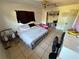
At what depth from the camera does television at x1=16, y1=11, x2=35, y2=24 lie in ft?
13.3

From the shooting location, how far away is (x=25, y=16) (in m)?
4.47

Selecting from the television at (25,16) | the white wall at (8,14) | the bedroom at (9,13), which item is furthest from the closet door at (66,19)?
the white wall at (8,14)

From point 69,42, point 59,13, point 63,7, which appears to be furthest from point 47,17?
point 69,42

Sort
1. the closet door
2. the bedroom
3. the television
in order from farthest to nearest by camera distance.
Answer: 1. the closet door
2. the television
3. the bedroom

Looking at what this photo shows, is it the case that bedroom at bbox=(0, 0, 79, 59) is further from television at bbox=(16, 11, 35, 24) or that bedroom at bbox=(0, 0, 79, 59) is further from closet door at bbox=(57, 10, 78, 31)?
closet door at bbox=(57, 10, 78, 31)

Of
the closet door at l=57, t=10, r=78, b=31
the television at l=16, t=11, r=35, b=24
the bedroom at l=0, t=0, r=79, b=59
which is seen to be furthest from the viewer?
the closet door at l=57, t=10, r=78, b=31

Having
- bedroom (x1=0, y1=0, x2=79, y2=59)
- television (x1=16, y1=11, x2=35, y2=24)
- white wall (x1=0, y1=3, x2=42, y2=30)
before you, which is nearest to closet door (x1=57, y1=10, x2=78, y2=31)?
bedroom (x1=0, y1=0, x2=79, y2=59)

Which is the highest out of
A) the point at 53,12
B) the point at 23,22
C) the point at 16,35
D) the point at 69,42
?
the point at 53,12

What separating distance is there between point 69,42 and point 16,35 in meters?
3.31

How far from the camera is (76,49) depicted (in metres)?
0.85

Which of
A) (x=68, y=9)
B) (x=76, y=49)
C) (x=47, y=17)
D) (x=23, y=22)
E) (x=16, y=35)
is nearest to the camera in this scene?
(x=76, y=49)

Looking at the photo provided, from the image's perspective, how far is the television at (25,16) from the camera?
13.3 ft

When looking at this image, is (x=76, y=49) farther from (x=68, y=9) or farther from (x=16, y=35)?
(x=68, y=9)

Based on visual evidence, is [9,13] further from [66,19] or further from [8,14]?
[66,19]
